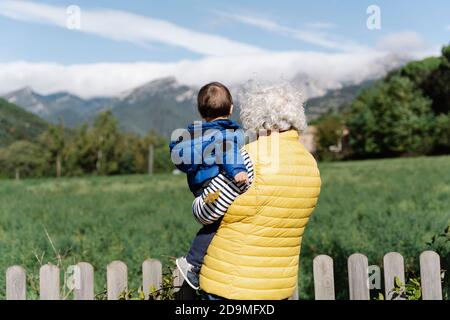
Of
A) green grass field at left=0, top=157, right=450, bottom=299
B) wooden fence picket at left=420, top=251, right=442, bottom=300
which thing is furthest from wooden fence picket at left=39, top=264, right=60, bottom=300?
wooden fence picket at left=420, top=251, right=442, bottom=300

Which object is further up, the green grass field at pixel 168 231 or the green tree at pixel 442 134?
the green tree at pixel 442 134

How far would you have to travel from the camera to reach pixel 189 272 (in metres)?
2.64

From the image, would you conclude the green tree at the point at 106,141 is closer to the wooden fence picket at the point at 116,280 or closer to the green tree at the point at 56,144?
the green tree at the point at 56,144

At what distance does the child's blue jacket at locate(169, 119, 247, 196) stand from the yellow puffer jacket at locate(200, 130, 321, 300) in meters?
0.11

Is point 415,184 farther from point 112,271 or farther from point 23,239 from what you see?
point 112,271

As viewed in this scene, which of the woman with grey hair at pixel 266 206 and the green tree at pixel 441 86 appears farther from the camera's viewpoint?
the green tree at pixel 441 86

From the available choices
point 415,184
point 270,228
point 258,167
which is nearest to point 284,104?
point 258,167

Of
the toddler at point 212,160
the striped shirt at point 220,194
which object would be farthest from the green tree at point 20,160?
the striped shirt at point 220,194

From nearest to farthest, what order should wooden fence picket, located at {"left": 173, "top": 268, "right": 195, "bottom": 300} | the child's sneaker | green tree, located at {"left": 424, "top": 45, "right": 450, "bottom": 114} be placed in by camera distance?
1. the child's sneaker
2. wooden fence picket, located at {"left": 173, "top": 268, "right": 195, "bottom": 300}
3. green tree, located at {"left": 424, "top": 45, "right": 450, "bottom": 114}

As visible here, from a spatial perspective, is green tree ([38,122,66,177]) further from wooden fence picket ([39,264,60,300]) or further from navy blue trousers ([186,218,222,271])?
navy blue trousers ([186,218,222,271])

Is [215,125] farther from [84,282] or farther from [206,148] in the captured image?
[84,282]

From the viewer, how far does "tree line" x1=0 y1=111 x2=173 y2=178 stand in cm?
6681

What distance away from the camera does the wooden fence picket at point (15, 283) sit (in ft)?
10.8

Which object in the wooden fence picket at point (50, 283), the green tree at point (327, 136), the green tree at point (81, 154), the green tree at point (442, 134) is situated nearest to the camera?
the wooden fence picket at point (50, 283)
